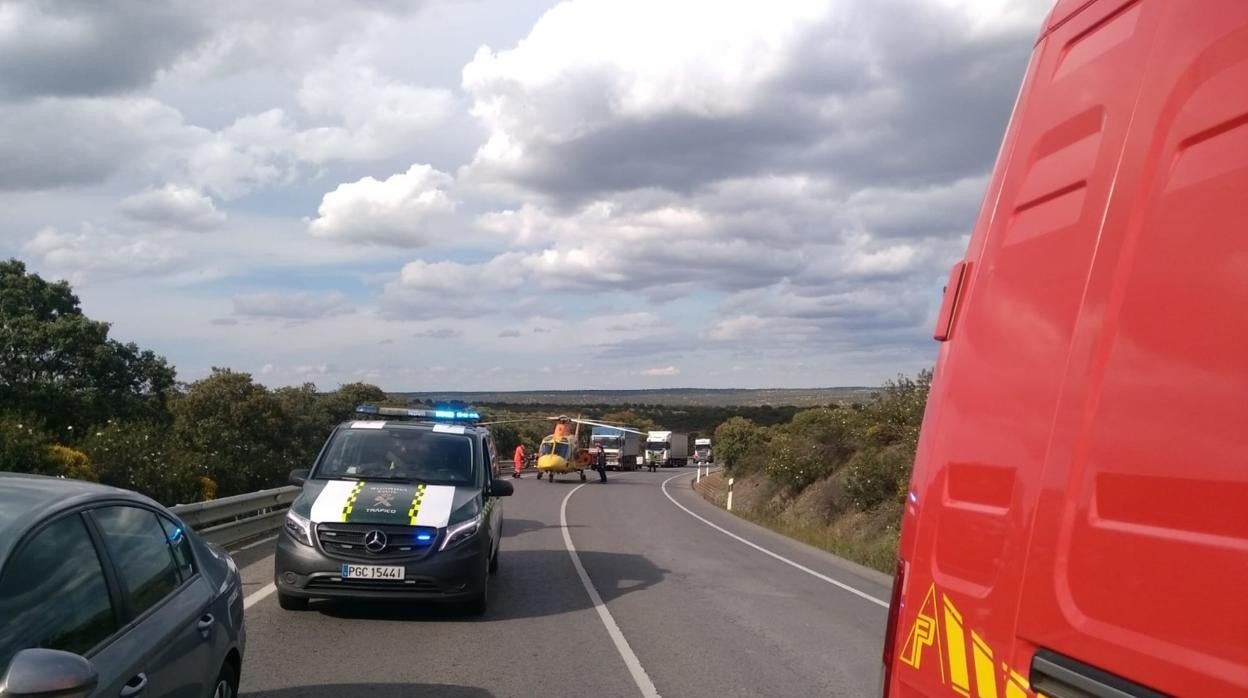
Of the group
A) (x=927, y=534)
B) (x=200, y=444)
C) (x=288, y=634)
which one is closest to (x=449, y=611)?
(x=288, y=634)

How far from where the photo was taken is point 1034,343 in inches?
102

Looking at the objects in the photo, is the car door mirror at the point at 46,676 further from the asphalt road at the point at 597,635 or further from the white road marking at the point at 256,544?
the white road marking at the point at 256,544

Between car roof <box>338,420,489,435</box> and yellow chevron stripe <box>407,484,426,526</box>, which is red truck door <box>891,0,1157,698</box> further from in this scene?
car roof <box>338,420,489,435</box>

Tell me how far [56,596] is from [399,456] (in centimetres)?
752

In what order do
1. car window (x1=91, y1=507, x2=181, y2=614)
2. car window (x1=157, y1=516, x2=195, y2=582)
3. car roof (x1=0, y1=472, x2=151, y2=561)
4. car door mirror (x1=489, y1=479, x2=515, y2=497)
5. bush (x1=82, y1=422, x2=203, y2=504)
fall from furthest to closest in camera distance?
bush (x1=82, y1=422, x2=203, y2=504) → car door mirror (x1=489, y1=479, x2=515, y2=497) → car window (x1=157, y1=516, x2=195, y2=582) → car window (x1=91, y1=507, x2=181, y2=614) → car roof (x1=0, y1=472, x2=151, y2=561)

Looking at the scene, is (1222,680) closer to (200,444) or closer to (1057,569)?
(1057,569)

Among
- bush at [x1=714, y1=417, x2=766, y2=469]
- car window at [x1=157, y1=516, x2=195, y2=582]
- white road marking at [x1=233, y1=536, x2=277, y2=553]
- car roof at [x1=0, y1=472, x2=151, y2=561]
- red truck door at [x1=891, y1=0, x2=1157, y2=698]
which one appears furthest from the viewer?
bush at [x1=714, y1=417, x2=766, y2=469]

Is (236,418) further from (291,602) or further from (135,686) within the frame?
(135,686)

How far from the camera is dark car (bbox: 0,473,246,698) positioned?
11.6ft

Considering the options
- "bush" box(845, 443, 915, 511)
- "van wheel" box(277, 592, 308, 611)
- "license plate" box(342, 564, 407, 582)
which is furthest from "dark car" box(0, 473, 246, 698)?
"bush" box(845, 443, 915, 511)

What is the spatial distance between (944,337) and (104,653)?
10.1ft

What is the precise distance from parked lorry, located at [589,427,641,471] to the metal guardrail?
49485 mm

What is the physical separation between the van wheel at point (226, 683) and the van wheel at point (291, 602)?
4548mm

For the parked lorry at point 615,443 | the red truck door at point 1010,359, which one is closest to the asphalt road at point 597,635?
the red truck door at point 1010,359
